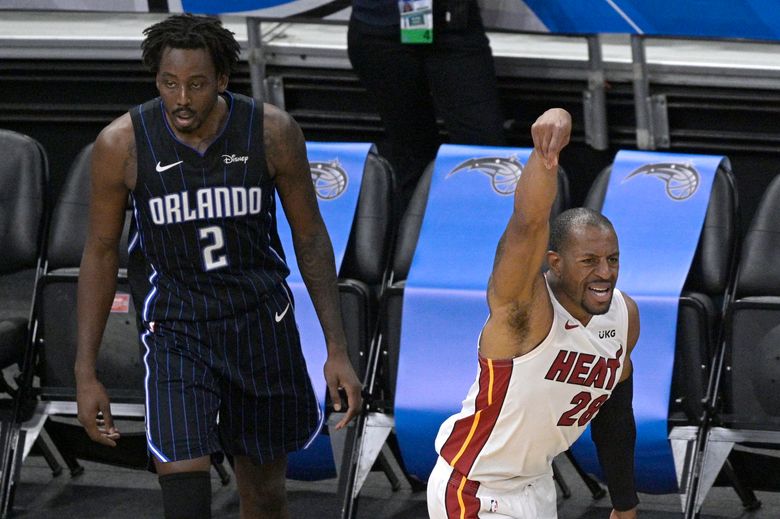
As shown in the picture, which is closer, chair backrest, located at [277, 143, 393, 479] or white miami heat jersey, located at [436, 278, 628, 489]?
white miami heat jersey, located at [436, 278, 628, 489]

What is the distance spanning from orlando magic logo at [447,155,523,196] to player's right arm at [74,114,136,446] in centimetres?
174

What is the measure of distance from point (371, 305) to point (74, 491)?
1.43 meters

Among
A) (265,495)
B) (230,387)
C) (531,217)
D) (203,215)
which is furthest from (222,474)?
(531,217)

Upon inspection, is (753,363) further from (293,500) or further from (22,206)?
(22,206)

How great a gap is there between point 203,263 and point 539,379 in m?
1.01

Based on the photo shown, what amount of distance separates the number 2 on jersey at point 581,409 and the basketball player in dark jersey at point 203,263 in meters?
0.64

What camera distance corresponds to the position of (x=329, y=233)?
17.3ft

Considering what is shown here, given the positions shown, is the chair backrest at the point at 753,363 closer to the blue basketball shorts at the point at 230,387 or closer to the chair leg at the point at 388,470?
the chair leg at the point at 388,470

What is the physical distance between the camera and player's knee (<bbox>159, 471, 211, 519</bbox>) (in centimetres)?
373

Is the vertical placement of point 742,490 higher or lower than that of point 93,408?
lower

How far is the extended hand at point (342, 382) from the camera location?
3975 millimetres

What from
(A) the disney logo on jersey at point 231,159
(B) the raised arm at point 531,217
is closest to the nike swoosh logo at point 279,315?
(A) the disney logo on jersey at point 231,159

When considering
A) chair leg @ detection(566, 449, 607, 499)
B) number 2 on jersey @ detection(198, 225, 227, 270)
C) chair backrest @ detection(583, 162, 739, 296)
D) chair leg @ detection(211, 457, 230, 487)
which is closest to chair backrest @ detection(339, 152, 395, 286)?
chair leg @ detection(211, 457, 230, 487)

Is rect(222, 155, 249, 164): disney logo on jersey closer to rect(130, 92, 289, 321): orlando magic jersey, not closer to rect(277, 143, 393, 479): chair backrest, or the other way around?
rect(130, 92, 289, 321): orlando magic jersey
